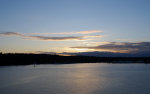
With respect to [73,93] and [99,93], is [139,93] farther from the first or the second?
[73,93]

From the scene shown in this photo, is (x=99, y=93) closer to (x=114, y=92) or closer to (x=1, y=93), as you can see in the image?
(x=114, y=92)

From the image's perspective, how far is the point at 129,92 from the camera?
462 inches

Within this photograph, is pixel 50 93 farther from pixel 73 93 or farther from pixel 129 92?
pixel 129 92

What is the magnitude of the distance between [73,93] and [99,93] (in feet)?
5.67

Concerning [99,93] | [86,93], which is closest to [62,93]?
[86,93]

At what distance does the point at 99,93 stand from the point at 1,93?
6370 mm

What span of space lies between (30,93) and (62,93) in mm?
2102

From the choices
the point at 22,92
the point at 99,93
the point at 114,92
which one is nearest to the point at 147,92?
the point at 114,92

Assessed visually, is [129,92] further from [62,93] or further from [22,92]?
[22,92]

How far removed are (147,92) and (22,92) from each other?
8.46 metres

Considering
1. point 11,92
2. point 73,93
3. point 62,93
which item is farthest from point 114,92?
point 11,92

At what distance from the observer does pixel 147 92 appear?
11.7 meters

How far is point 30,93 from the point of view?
11.4 meters

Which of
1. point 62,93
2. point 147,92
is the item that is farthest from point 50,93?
point 147,92
